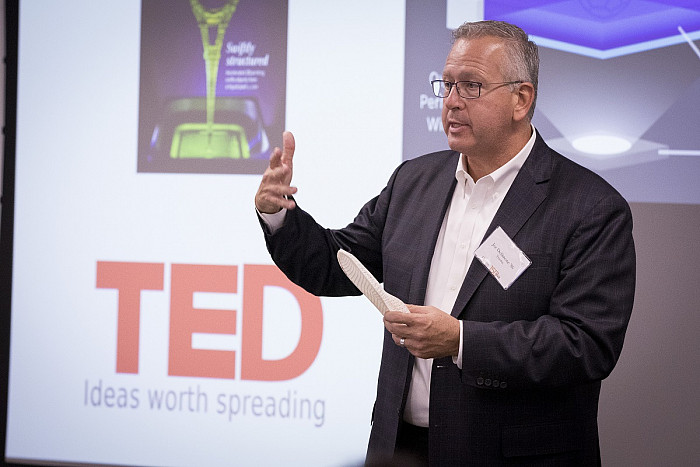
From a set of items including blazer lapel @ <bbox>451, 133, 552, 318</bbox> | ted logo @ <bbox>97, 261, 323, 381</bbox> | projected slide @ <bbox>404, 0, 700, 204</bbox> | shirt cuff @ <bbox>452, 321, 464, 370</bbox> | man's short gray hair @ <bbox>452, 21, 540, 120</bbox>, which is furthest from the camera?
ted logo @ <bbox>97, 261, 323, 381</bbox>

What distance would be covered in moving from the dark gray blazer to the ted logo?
4.98ft

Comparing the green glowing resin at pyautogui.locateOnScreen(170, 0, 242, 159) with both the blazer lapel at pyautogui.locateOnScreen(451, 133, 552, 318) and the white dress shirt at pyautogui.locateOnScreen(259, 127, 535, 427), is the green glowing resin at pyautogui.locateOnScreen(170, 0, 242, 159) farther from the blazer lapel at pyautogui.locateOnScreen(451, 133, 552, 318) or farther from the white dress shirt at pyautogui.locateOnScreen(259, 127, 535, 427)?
the blazer lapel at pyautogui.locateOnScreen(451, 133, 552, 318)

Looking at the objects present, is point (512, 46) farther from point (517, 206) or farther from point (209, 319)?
point (209, 319)

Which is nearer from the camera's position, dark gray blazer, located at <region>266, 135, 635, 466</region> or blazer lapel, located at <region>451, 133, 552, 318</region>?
dark gray blazer, located at <region>266, 135, 635, 466</region>

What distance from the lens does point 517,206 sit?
1940mm

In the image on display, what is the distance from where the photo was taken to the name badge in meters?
1.87

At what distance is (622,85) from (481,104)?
1.53m

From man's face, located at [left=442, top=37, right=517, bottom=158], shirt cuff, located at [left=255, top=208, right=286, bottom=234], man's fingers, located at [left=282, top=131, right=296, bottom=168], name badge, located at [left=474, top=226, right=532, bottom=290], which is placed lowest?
name badge, located at [left=474, top=226, right=532, bottom=290]

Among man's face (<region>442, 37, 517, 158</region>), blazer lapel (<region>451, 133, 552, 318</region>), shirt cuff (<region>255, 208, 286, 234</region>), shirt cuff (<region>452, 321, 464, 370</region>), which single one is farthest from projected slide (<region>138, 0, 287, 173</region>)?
shirt cuff (<region>452, 321, 464, 370</region>)

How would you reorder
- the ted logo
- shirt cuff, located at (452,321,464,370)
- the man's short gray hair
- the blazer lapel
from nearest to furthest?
shirt cuff, located at (452,321,464,370)
the blazer lapel
the man's short gray hair
the ted logo

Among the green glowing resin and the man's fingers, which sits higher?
the green glowing resin

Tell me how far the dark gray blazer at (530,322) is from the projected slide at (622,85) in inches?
52.8

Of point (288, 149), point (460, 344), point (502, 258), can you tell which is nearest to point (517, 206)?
point (502, 258)

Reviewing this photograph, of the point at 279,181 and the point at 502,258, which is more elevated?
the point at 279,181
